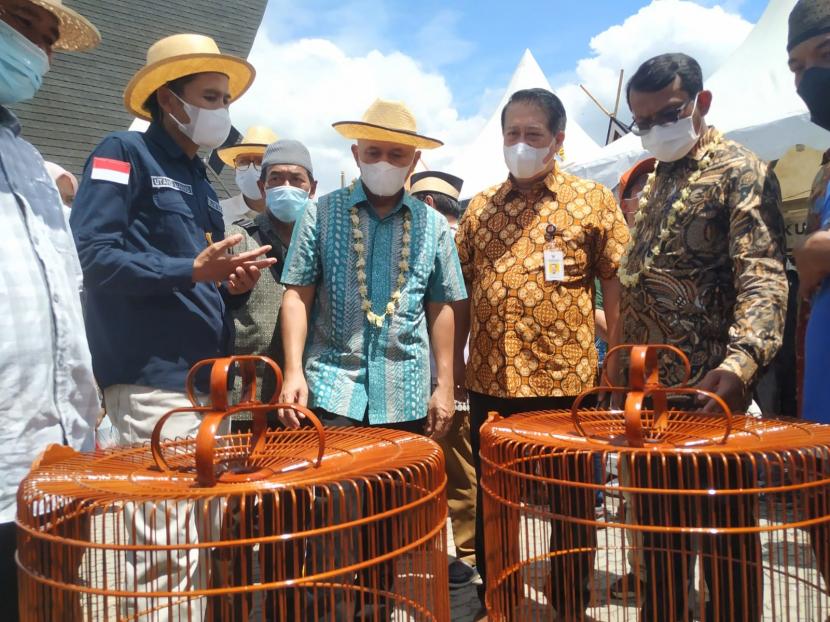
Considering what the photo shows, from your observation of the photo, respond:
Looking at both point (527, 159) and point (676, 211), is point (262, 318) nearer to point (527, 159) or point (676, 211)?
point (527, 159)

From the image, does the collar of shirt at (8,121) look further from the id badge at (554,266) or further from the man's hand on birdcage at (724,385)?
the man's hand on birdcage at (724,385)

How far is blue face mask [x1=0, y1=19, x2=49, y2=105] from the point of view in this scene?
1.60m

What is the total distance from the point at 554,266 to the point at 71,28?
68.6 inches

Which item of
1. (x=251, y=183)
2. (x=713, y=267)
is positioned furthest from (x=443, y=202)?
(x=713, y=267)

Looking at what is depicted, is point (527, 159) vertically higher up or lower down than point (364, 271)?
higher up

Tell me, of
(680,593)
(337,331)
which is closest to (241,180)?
(337,331)

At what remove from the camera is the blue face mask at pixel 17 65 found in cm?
160

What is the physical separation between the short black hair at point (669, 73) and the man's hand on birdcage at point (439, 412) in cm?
120

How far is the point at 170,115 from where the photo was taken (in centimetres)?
228

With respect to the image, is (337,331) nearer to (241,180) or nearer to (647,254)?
(647,254)

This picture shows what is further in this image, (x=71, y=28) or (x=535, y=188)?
(x=535, y=188)

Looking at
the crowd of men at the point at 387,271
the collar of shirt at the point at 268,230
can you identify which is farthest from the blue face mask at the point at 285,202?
the crowd of men at the point at 387,271

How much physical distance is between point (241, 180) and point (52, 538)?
3.96 meters

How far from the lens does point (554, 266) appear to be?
241cm
